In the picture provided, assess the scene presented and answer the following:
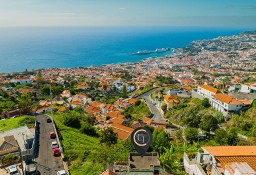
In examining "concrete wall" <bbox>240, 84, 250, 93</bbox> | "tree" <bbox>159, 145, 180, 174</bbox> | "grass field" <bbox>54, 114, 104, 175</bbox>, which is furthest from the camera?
"concrete wall" <bbox>240, 84, 250, 93</bbox>

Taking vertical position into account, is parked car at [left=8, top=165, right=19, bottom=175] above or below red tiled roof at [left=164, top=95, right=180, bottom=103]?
above

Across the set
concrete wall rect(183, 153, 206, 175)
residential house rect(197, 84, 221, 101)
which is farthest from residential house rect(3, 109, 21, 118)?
residential house rect(197, 84, 221, 101)

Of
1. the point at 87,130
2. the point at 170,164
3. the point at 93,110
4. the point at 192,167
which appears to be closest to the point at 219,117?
the point at 87,130

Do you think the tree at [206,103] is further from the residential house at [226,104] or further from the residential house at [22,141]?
the residential house at [22,141]

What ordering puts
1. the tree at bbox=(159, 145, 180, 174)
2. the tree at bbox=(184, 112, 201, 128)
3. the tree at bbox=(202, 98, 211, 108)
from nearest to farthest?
1. the tree at bbox=(159, 145, 180, 174)
2. the tree at bbox=(184, 112, 201, 128)
3. the tree at bbox=(202, 98, 211, 108)

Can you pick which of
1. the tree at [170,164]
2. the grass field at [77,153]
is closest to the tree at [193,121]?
the grass field at [77,153]

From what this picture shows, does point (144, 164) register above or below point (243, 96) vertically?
above

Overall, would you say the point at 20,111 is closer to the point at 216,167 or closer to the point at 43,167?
the point at 43,167

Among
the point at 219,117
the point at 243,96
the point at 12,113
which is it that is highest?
the point at 243,96

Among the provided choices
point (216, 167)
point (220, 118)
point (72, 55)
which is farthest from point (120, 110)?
point (72, 55)

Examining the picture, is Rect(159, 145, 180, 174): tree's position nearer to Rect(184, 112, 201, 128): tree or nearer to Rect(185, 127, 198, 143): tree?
Rect(185, 127, 198, 143): tree

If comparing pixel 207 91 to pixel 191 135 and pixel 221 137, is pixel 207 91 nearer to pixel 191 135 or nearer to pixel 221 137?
pixel 191 135
